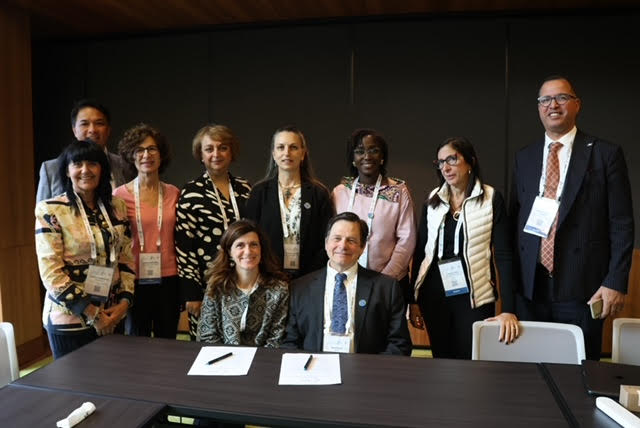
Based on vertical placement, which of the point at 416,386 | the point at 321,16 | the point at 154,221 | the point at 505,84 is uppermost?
the point at 321,16

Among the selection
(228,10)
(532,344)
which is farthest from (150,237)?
(228,10)

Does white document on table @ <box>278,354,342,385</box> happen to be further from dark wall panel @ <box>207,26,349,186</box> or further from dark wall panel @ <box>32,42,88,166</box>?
dark wall panel @ <box>32,42,88,166</box>

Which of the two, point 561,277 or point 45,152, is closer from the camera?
point 561,277

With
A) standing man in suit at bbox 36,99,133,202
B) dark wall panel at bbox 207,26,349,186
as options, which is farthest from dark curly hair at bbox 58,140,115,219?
dark wall panel at bbox 207,26,349,186

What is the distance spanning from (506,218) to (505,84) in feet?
8.73

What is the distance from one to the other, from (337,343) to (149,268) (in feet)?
3.85

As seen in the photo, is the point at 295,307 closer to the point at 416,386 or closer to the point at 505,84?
the point at 416,386

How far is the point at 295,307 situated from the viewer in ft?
7.45

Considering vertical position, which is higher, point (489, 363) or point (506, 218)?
point (506, 218)

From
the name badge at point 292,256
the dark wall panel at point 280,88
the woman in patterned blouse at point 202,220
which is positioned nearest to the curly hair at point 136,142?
the woman in patterned blouse at point 202,220

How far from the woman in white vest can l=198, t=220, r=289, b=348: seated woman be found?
76 cm

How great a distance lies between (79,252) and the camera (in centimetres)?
228

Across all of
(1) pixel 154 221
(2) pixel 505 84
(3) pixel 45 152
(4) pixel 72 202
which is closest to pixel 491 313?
(1) pixel 154 221

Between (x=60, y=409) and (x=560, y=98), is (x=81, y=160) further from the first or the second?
(x=560, y=98)
